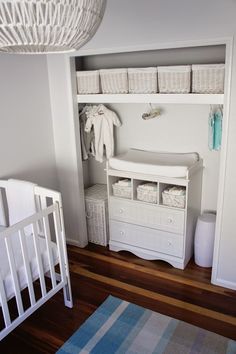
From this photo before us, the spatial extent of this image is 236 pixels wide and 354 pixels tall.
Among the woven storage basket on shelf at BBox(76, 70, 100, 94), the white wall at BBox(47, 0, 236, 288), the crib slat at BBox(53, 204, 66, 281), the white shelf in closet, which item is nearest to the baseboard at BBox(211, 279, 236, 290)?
the white wall at BBox(47, 0, 236, 288)

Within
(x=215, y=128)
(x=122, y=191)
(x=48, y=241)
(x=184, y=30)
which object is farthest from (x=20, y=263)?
(x=184, y=30)

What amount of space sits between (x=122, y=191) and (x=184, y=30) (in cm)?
137

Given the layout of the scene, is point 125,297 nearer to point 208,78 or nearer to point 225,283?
point 225,283

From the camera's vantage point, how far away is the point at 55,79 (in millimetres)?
2664

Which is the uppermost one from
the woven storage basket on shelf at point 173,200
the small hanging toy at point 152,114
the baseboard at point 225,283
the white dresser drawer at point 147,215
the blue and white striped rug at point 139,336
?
the small hanging toy at point 152,114

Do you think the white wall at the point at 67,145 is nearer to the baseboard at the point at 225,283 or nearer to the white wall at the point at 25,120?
the white wall at the point at 25,120

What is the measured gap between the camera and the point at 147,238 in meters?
2.72

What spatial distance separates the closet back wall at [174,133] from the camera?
2.62 meters

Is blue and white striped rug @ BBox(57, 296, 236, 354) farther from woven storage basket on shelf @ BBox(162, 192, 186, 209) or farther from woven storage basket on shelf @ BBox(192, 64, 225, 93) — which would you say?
woven storage basket on shelf @ BBox(192, 64, 225, 93)

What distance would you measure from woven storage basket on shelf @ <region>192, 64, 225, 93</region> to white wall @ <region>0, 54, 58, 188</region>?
1274 mm

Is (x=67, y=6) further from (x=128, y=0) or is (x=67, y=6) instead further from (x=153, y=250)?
(x=153, y=250)

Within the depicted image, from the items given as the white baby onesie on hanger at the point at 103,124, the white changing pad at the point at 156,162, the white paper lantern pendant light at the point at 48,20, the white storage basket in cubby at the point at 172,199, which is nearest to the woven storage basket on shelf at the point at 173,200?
the white storage basket in cubby at the point at 172,199

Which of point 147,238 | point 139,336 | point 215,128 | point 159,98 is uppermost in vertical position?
point 159,98

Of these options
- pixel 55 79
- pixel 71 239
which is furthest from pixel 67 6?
pixel 71 239
